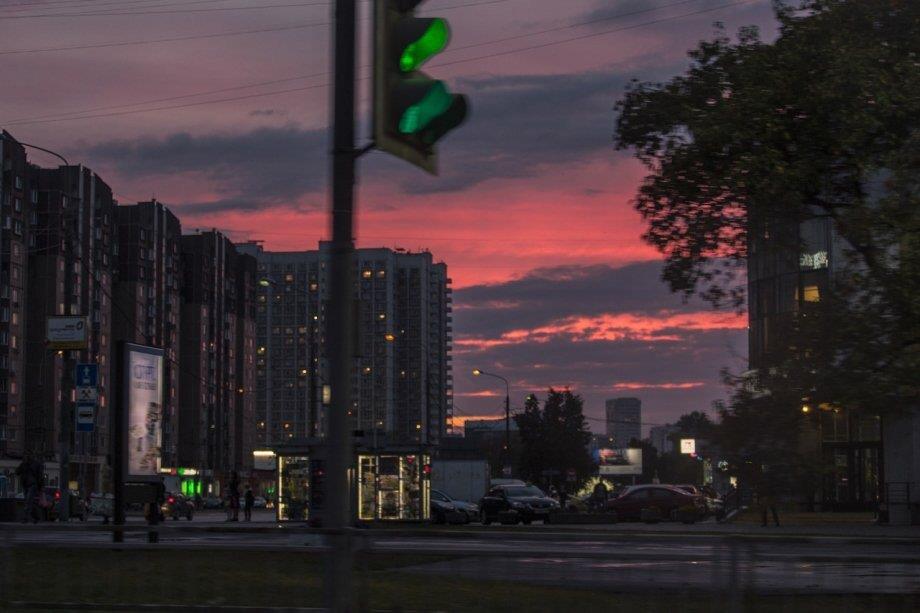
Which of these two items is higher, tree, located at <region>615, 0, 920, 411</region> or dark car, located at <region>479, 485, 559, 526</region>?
tree, located at <region>615, 0, 920, 411</region>

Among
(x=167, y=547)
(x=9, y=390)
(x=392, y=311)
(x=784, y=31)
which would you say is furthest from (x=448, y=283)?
(x=167, y=547)

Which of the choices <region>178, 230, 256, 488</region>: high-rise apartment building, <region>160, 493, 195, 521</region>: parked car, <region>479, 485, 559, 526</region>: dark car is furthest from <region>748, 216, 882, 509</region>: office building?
<region>178, 230, 256, 488</region>: high-rise apartment building

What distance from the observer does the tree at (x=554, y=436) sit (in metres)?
104

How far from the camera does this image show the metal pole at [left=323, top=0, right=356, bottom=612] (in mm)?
7492

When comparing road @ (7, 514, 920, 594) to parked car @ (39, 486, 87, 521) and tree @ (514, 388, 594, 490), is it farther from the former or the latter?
tree @ (514, 388, 594, 490)

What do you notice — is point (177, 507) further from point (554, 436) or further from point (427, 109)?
point (427, 109)

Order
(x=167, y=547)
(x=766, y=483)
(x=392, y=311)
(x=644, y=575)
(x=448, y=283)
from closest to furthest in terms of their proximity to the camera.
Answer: (x=644, y=575)
(x=167, y=547)
(x=766, y=483)
(x=392, y=311)
(x=448, y=283)

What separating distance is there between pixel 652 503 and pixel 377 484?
1282 cm

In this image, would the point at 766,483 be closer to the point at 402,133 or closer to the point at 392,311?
the point at 402,133

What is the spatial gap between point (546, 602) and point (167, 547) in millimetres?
2787

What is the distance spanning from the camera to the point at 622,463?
152 meters

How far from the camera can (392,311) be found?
146 meters

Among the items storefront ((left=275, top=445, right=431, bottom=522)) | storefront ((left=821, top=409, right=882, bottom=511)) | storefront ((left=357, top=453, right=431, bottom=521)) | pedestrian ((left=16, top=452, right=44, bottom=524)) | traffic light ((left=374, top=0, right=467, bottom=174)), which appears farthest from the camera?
storefront ((left=821, top=409, right=882, bottom=511))

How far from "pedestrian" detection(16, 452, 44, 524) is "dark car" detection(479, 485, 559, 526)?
16.8 m
